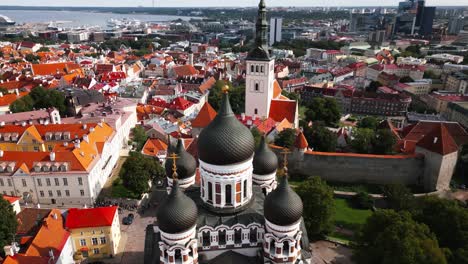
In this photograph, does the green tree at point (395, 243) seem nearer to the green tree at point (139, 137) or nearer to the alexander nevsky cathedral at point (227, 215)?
the alexander nevsky cathedral at point (227, 215)

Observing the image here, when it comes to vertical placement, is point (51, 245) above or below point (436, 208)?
below

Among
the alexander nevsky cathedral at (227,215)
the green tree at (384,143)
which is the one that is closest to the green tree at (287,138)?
the green tree at (384,143)

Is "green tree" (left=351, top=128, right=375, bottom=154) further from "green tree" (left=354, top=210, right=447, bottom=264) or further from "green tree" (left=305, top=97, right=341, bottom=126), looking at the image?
"green tree" (left=354, top=210, right=447, bottom=264)

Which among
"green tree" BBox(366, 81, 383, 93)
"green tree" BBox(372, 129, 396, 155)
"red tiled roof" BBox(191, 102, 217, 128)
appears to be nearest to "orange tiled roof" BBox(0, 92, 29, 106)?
"red tiled roof" BBox(191, 102, 217, 128)

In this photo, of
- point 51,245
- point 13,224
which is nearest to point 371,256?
point 51,245

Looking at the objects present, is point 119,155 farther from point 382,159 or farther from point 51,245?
point 382,159

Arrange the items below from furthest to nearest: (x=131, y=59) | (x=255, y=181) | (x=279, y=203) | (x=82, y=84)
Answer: (x=131, y=59) → (x=82, y=84) → (x=255, y=181) → (x=279, y=203)
